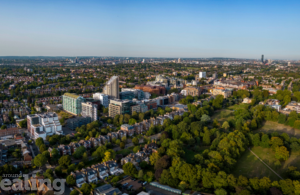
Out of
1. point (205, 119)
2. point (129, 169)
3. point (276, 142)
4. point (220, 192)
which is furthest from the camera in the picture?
point (205, 119)

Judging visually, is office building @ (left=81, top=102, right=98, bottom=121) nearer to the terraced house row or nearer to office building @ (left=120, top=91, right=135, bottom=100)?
office building @ (left=120, top=91, right=135, bottom=100)

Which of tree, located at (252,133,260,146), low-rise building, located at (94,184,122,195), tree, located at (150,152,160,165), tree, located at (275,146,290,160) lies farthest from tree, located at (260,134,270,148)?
low-rise building, located at (94,184,122,195)

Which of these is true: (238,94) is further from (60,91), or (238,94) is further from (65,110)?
(60,91)

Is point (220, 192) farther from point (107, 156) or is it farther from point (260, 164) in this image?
point (107, 156)

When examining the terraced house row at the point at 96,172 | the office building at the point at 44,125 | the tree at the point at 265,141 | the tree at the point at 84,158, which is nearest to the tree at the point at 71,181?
the terraced house row at the point at 96,172

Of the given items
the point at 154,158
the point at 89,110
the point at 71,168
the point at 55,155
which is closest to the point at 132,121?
the point at 89,110
